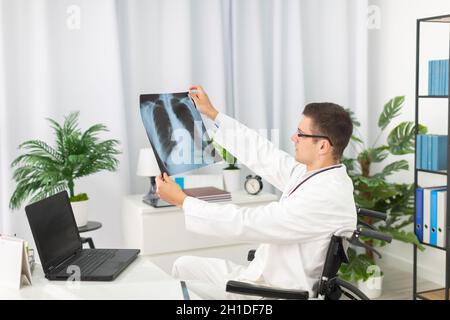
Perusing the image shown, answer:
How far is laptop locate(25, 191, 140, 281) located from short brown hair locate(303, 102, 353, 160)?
890 mm

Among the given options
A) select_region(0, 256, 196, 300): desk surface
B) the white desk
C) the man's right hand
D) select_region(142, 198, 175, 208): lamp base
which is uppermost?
the man's right hand

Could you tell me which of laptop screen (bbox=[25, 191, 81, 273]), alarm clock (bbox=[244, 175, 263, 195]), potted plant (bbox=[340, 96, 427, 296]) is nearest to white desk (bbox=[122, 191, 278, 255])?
alarm clock (bbox=[244, 175, 263, 195])

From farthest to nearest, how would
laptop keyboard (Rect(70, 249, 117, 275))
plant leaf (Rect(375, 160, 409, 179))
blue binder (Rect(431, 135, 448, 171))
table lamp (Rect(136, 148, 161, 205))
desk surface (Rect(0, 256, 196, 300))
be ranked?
plant leaf (Rect(375, 160, 409, 179)), table lamp (Rect(136, 148, 161, 205)), blue binder (Rect(431, 135, 448, 171)), laptop keyboard (Rect(70, 249, 117, 275)), desk surface (Rect(0, 256, 196, 300))

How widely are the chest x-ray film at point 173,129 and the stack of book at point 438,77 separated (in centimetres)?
156

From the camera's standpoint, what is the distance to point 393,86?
437 cm

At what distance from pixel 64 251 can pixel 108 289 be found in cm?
35

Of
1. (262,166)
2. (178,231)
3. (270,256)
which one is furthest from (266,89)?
(270,256)

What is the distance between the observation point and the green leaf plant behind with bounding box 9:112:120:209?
323 centimetres

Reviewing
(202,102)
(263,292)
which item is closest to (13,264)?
(263,292)

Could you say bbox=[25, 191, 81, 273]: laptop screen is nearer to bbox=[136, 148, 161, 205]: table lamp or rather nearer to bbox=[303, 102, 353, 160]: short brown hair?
bbox=[303, 102, 353, 160]: short brown hair

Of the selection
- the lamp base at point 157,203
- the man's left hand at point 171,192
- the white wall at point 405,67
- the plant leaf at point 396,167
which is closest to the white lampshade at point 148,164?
the lamp base at point 157,203

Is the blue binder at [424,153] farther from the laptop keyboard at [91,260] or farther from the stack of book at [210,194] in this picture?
the laptop keyboard at [91,260]

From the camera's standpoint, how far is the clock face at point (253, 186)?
12.5 ft

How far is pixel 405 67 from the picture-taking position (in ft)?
13.9
